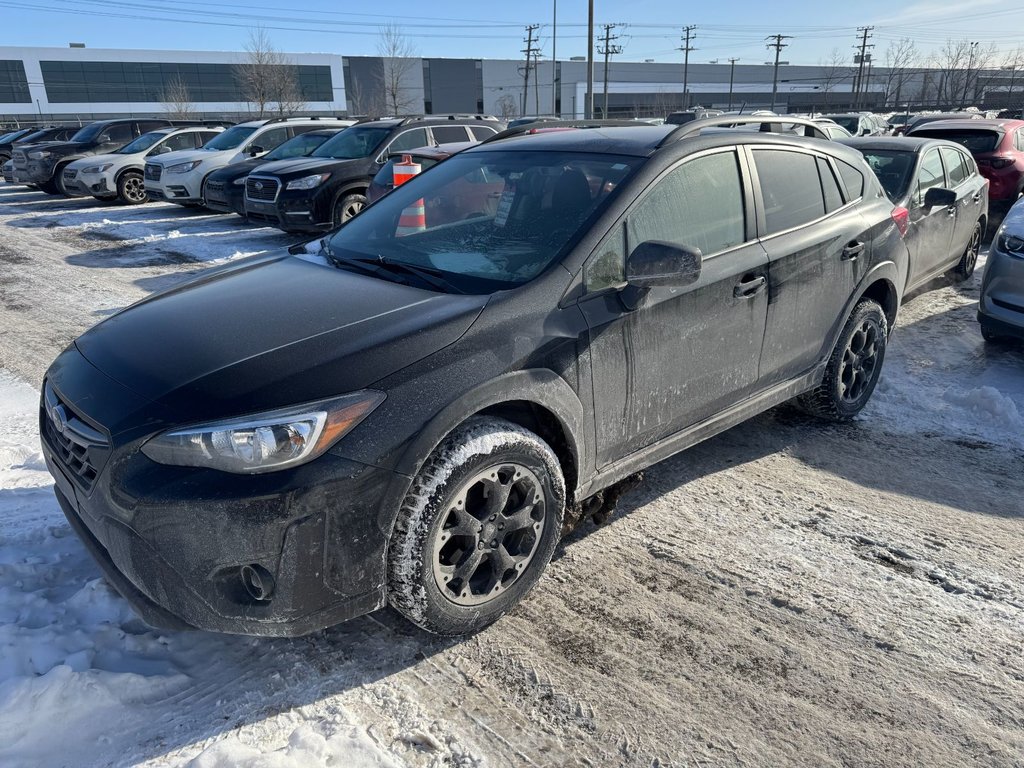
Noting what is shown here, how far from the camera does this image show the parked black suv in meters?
17.8

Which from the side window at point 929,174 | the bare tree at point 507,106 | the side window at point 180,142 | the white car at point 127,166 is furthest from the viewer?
the bare tree at point 507,106

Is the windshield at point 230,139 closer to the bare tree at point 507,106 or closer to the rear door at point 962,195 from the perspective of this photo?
the rear door at point 962,195

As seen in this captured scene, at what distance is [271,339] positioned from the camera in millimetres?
2740

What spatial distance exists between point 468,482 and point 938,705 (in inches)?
70.1

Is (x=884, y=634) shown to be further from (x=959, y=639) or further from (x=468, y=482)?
(x=468, y=482)

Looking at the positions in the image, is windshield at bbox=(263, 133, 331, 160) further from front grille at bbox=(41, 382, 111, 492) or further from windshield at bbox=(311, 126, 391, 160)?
front grille at bbox=(41, 382, 111, 492)

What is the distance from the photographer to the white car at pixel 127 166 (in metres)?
15.8

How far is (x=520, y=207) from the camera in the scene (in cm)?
358

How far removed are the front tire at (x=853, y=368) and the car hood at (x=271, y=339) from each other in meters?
2.68

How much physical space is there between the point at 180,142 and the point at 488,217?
52.1ft

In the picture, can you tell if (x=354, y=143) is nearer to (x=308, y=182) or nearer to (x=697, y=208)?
(x=308, y=182)

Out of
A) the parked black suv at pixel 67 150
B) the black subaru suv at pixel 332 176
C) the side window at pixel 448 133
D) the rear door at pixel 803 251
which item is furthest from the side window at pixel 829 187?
the parked black suv at pixel 67 150

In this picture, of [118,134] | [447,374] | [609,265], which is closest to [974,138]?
[609,265]

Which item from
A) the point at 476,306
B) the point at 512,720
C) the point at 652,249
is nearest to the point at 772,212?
the point at 652,249
